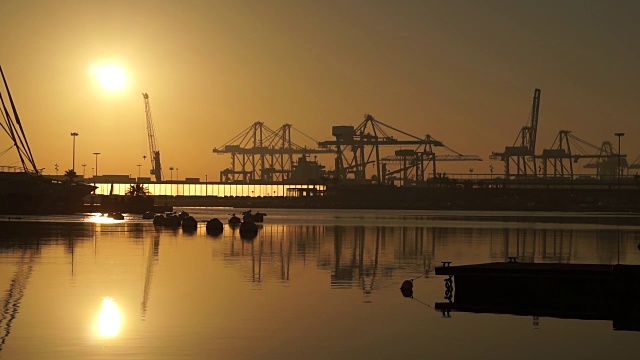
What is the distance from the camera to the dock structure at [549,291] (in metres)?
30.7

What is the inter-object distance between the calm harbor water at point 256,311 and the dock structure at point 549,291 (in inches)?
40.1

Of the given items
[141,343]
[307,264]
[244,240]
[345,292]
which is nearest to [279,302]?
[345,292]

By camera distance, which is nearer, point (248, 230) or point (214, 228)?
point (248, 230)

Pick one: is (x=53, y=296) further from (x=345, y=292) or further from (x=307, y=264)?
(x=307, y=264)

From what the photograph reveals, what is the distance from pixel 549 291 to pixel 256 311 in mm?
9002

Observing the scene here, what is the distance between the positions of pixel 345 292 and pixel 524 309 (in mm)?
7540

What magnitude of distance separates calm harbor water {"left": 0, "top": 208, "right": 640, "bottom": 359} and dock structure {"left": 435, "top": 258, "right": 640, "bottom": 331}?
102 centimetres

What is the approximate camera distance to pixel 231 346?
24.0m

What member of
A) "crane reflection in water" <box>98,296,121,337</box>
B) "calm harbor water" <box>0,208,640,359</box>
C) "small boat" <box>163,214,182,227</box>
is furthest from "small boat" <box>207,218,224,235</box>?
"crane reflection in water" <box>98,296,121,337</box>

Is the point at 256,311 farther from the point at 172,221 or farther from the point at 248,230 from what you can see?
the point at 172,221

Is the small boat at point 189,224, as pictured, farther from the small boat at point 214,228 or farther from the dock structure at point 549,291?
the dock structure at point 549,291

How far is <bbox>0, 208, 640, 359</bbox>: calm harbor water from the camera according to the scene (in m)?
23.9

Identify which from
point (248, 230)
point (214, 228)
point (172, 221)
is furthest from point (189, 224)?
point (248, 230)

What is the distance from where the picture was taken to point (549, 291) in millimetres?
32250
